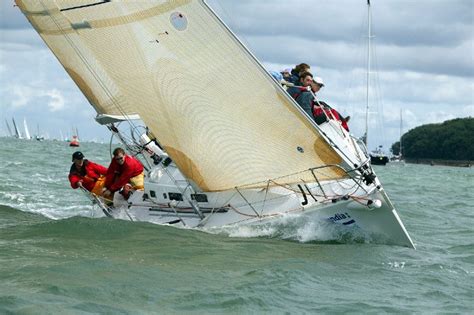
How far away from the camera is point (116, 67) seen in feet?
49.7

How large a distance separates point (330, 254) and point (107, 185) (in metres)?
4.81

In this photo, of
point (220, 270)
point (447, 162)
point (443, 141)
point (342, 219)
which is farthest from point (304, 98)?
point (443, 141)

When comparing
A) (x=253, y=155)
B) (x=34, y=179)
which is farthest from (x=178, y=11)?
(x=34, y=179)

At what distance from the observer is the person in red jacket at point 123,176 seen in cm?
1650

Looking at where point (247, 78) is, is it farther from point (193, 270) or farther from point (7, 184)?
point (7, 184)

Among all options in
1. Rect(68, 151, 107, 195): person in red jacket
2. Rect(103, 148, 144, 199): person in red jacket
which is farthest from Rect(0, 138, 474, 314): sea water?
Rect(103, 148, 144, 199): person in red jacket

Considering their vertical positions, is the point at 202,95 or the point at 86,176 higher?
the point at 202,95

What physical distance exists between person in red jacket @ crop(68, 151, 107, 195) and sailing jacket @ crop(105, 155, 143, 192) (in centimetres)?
25

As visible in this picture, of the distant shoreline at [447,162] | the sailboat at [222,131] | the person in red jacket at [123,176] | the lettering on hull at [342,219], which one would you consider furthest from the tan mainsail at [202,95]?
the distant shoreline at [447,162]

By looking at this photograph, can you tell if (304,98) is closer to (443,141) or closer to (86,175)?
(86,175)

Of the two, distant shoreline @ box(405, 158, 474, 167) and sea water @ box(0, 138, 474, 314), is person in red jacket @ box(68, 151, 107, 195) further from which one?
distant shoreline @ box(405, 158, 474, 167)

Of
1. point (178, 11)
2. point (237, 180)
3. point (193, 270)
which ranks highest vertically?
point (178, 11)

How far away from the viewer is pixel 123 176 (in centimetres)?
1656

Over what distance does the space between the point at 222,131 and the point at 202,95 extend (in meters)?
0.56
